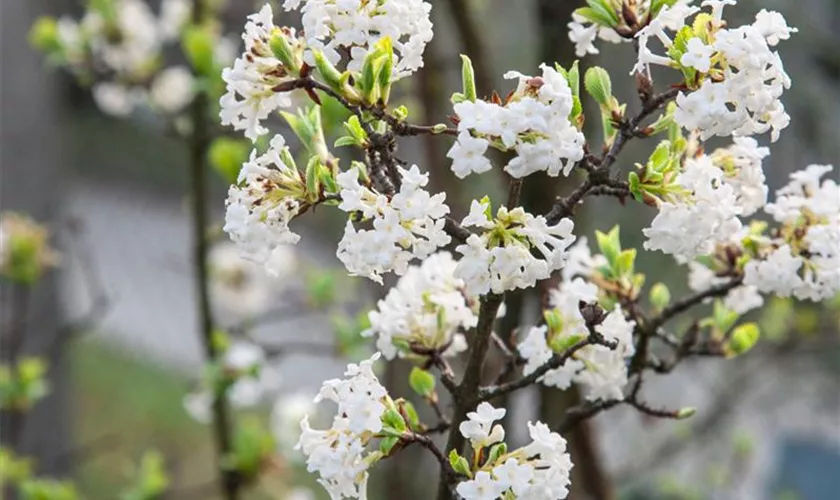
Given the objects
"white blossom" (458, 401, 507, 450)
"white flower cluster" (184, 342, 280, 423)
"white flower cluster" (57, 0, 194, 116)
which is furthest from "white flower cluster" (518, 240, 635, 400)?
"white flower cluster" (57, 0, 194, 116)

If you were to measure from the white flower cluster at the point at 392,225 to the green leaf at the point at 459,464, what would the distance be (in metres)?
0.13

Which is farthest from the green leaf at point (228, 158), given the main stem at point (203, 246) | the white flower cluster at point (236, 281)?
the white flower cluster at point (236, 281)

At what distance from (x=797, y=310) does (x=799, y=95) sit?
517mm

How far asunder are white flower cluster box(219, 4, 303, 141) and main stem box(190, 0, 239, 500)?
0.95 m

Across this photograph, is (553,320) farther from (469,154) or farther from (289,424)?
(289,424)

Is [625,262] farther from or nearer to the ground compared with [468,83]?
nearer to the ground

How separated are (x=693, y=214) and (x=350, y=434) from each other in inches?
10.1

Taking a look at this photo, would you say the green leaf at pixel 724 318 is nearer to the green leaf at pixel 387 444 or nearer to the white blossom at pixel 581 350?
the white blossom at pixel 581 350

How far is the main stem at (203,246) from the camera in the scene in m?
1.55

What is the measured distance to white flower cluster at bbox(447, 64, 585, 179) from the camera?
0.53 meters

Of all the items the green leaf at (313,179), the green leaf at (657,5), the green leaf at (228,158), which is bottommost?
the green leaf at (228,158)

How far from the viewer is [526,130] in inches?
21.2

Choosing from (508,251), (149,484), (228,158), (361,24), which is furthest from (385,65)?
(149,484)

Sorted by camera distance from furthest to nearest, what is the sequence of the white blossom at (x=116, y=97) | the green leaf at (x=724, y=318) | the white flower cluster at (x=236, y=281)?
the white flower cluster at (x=236, y=281) → the white blossom at (x=116, y=97) → the green leaf at (x=724, y=318)
